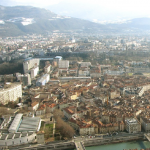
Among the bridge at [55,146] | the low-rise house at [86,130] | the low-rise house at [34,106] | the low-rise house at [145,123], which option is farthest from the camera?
the low-rise house at [34,106]

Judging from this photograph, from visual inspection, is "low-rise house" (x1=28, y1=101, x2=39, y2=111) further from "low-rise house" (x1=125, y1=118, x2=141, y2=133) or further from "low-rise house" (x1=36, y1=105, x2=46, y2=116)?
"low-rise house" (x1=125, y1=118, x2=141, y2=133)

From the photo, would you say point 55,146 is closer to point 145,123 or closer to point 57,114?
point 57,114

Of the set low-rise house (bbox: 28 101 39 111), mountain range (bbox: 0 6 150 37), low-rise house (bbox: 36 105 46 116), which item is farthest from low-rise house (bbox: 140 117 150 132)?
mountain range (bbox: 0 6 150 37)

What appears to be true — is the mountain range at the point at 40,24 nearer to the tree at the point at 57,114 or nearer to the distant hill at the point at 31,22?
the distant hill at the point at 31,22

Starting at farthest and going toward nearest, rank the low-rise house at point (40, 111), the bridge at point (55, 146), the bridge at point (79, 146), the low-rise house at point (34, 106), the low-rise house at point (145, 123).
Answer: the low-rise house at point (34, 106) → the low-rise house at point (40, 111) → the low-rise house at point (145, 123) → the bridge at point (55, 146) → the bridge at point (79, 146)

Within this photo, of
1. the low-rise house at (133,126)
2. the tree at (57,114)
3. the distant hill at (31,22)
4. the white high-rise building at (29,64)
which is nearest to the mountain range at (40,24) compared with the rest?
the distant hill at (31,22)

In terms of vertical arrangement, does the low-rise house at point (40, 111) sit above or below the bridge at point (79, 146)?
above

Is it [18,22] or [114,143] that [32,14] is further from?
[114,143]

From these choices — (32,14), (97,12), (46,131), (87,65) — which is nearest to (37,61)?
(87,65)
